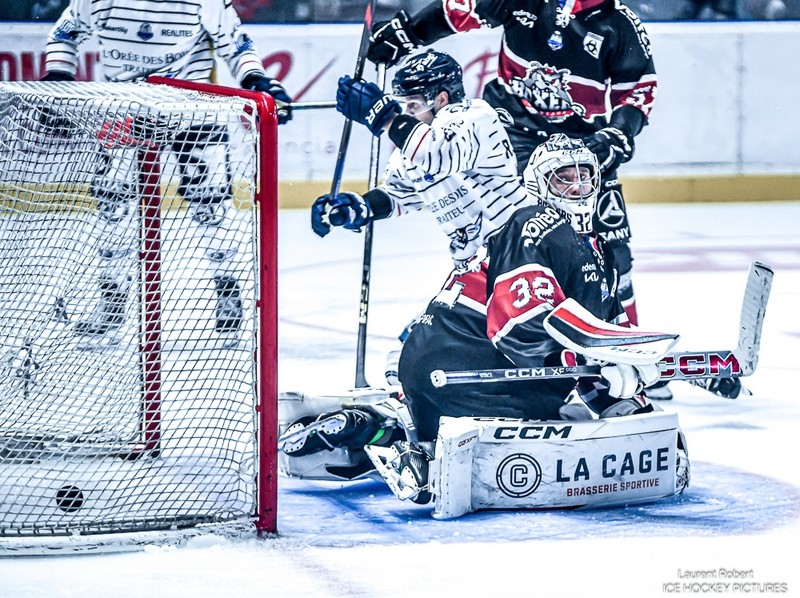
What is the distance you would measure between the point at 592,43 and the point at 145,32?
1445 mm

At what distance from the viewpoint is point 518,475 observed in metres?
2.94

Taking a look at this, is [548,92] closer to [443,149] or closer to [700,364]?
[443,149]

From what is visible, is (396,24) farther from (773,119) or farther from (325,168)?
(773,119)

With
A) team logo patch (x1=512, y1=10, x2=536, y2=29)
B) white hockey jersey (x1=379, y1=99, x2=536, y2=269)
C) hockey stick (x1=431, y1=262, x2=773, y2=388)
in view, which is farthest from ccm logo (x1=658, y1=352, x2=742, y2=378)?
team logo patch (x1=512, y1=10, x2=536, y2=29)

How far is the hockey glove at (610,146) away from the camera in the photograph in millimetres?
3844

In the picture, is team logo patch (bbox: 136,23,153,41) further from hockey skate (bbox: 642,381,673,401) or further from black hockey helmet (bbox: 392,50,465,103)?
hockey skate (bbox: 642,381,673,401)

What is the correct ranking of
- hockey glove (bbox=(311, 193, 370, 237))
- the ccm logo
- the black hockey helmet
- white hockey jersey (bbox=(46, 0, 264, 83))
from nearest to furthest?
the ccm logo → the black hockey helmet → hockey glove (bbox=(311, 193, 370, 237)) → white hockey jersey (bbox=(46, 0, 264, 83))

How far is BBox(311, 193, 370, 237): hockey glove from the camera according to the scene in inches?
142

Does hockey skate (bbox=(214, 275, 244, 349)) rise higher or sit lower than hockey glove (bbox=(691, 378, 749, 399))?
higher

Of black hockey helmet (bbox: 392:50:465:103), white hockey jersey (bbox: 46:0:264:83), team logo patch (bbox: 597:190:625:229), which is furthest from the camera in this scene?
white hockey jersey (bbox: 46:0:264:83)

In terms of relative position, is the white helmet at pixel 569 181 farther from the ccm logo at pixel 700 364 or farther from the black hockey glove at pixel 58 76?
the black hockey glove at pixel 58 76

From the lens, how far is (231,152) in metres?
2.89

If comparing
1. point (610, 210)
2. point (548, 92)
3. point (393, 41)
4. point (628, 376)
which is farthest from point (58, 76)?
point (628, 376)

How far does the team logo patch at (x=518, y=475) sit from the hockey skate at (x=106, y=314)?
0.95 m
